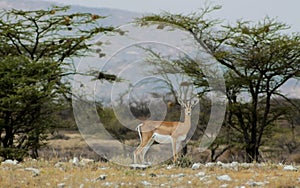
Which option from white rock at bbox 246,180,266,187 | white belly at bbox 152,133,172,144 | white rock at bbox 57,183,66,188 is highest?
white belly at bbox 152,133,172,144

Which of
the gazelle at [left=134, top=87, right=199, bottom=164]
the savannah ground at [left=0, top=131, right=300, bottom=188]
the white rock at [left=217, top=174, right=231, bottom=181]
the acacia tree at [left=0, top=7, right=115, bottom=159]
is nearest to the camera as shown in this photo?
the savannah ground at [left=0, top=131, right=300, bottom=188]

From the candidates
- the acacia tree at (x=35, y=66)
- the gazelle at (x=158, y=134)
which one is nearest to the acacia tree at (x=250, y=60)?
the acacia tree at (x=35, y=66)

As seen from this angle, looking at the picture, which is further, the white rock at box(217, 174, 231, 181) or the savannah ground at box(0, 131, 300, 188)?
the white rock at box(217, 174, 231, 181)

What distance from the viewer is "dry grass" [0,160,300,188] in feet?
28.3

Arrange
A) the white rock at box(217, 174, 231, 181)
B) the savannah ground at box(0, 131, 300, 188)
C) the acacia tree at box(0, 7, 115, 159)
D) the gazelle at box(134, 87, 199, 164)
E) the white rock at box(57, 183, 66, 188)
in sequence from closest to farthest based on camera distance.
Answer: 1. the white rock at box(57, 183, 66, 188)
2. the savannah ground at box(0, 131, 300, 188)
3. the white rock at box(217, 174, 231, 181)
4. the gazelle at box(134, 87, 199, 164)
5. the acacia tree at box(0, 7, 115, 159)

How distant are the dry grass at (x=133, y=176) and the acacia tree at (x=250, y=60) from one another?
1652 cm

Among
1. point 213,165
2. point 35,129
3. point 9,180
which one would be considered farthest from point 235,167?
point 35,129

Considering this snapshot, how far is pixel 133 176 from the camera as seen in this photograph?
9.24 meters

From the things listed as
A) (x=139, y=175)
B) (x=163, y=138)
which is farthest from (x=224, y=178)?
(x=163, y=138)

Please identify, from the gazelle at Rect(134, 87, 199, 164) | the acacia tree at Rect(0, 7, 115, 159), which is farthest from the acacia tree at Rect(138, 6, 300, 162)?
the gazelle at Rect(134, 87, 199, 164)

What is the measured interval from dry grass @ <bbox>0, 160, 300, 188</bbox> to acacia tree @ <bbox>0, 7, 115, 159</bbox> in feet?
42.6

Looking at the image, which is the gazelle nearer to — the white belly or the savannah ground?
the white belly

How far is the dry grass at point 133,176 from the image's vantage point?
8.62 meters

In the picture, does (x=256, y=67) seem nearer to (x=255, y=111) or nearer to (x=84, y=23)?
(x=255, y=111)
